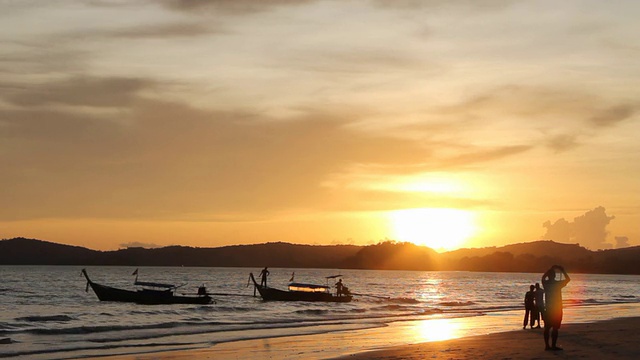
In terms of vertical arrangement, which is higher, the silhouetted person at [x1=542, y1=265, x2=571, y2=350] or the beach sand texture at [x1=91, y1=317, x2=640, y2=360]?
the silhouetted person at [x1=542, y1=265, x2=571, y2=350]

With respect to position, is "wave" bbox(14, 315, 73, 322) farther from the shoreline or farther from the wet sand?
the wet sand

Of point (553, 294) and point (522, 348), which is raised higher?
point (553, 294)

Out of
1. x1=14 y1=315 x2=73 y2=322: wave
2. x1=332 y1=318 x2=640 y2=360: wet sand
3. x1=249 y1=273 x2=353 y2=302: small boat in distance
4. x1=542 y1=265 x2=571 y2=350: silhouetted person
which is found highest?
x1=542 y1=265 x2=571 y2=350: silhouetted person

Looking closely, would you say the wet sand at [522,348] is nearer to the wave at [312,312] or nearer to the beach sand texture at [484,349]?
the beach sand texture at [484,349]

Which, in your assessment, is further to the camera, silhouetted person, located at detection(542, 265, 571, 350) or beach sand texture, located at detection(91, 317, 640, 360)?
beach sand texture, located at detection(91, 317, 640, 360)

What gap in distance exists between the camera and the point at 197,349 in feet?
96.2

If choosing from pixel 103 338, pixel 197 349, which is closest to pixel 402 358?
pixel 197 349

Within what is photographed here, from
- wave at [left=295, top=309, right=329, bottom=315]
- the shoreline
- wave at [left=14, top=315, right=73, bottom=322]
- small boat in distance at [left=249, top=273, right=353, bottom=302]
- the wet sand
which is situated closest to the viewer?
the wet sand

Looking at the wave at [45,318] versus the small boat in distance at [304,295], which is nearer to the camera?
the wave at [45,318]

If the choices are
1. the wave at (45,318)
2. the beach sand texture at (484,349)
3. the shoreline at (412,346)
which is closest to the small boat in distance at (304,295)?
the wave at (45,318)

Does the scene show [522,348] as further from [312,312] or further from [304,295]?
[304,295]

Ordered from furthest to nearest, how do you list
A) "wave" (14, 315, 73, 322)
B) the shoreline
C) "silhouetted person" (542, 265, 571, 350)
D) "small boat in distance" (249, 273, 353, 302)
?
"small boat in distance" (249, 273, 353, 302) → "wave" (14, 315, 73, 322) → the shoreline → "silhouetted person" (542, 265, 571, 350)

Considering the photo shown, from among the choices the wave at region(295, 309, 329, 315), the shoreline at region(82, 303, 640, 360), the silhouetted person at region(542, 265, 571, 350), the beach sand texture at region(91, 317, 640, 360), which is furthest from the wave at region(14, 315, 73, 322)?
the silhouetted person at region(542, 265, 571, 350)

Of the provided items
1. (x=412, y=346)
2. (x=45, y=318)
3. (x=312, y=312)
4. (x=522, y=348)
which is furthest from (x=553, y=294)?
(x=45, y=318)
